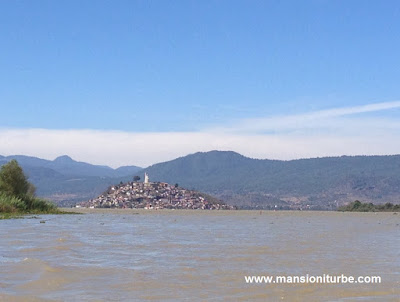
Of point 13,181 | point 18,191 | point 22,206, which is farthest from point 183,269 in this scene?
point 18,191

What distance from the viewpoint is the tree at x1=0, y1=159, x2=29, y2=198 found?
254 ft

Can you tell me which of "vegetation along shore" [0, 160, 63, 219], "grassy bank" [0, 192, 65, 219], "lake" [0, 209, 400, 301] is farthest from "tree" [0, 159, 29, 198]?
"lake" [0, 209, 400, 301]

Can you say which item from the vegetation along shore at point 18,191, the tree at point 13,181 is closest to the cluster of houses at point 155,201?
the vegetation along shore at point 18,191

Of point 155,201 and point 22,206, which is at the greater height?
point 155,201

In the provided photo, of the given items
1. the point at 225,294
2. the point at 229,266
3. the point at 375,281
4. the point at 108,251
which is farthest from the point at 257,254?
the point at 225,294

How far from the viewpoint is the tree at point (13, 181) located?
77438mm

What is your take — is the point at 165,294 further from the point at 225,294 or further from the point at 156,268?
the point at 156,268

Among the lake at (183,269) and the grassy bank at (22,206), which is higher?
the grassy bank at (22,206)

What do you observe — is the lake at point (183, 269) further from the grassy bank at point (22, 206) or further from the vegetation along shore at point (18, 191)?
the vegetation along shore at point (18, 191)

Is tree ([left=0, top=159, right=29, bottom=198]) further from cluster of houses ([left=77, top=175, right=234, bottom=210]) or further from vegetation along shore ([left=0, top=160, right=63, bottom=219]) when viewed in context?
cluster of houses ([left=77, top=175, right=234, bottom=210])

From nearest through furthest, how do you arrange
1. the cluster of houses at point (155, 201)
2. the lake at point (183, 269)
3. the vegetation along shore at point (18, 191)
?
the lake at point (183, 269) < the vegetation along shore at point (18, 191) < the cluster of houses at point (155, 201)

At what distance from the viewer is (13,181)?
7850 centimetres

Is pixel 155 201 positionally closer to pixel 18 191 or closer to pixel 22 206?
pixel 18 191

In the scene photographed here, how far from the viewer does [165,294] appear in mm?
15109
